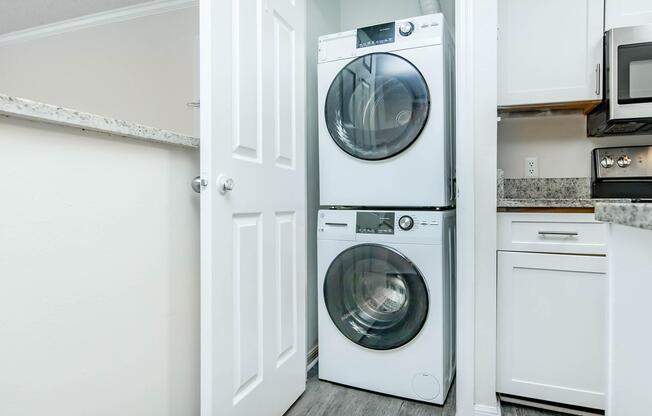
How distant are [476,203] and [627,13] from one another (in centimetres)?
120

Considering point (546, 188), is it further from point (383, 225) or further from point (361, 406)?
point (361, 406)

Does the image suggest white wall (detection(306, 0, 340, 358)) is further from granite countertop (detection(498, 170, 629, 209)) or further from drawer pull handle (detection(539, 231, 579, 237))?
drawer pull handle (detection(539, 231, 579, 237))

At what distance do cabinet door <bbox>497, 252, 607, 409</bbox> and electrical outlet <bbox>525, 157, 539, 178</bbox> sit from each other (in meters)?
0.75

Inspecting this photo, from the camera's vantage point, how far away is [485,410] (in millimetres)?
1536

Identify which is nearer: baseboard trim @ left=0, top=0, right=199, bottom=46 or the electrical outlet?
the electrical outlet

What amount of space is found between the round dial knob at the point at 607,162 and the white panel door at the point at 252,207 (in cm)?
162

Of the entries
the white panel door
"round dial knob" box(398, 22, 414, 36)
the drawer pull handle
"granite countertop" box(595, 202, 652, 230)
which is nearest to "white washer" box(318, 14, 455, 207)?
"round dial knob" box(398, 22, 414, 36)

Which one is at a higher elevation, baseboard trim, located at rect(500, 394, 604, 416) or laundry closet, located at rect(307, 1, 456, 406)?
laundry closet, located at rect(307, 1, 456, 406)

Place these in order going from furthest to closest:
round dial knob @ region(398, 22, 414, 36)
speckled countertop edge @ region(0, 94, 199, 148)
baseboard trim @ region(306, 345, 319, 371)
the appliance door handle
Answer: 1. baseboard trim @ region(306, 345, 319, 371)
2. the appliance door handle
3. round dial knob @ region(398, 22, 414, 36)
4. speckled countertop edge @ region(0, 94, 199, 148)

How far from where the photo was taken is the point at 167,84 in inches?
121

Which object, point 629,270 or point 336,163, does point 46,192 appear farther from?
point 336,163

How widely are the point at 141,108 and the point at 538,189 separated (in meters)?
3.07

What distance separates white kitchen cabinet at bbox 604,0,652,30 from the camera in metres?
1.71

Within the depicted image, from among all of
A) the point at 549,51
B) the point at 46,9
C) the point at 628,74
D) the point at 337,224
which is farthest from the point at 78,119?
the point at 46,9
